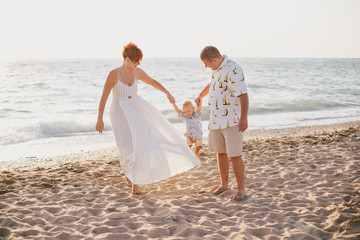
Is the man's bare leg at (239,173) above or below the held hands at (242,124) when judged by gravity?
below

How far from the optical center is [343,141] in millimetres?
6988

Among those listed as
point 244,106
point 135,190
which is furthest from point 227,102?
point 135,190

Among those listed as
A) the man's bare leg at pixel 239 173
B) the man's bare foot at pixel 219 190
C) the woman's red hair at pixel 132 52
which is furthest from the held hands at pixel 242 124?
the woman's red hair at pixel 132 52

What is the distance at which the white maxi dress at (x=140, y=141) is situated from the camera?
4.33m

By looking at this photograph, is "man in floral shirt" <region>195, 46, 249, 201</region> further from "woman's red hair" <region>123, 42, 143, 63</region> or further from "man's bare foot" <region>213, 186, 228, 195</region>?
"woman's red hair" <region>123, 42, 143, 63</region>

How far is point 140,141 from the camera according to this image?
14.3 ft

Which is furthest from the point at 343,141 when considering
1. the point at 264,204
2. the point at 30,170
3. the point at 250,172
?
the point at 30,170

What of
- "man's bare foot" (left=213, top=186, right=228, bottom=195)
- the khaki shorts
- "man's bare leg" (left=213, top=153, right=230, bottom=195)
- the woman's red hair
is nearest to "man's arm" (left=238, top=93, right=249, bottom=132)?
the khaki shorts

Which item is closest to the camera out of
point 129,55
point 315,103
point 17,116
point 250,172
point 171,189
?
point 129,55

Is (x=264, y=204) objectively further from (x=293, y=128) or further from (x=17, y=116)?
(x=17, y=116)

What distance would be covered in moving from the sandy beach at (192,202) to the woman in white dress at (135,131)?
347 millimetres

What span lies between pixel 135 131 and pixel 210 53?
1388mm

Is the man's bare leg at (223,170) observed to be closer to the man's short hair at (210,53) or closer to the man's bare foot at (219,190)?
the man's bare foot at (219,190)

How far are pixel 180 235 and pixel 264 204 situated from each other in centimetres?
128
